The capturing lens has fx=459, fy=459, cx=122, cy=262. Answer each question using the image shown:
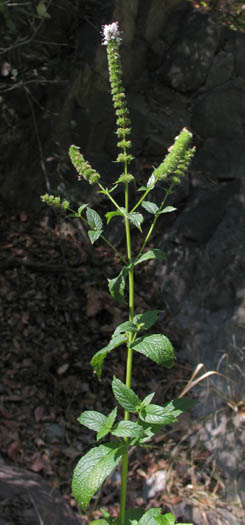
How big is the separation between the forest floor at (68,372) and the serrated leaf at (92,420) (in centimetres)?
130

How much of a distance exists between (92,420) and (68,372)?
6.58 ft

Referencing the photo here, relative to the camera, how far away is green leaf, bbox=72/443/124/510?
1215mm

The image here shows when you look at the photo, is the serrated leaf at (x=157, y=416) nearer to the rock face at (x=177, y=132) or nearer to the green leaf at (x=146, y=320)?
the green leaf at (x=146, y=320)

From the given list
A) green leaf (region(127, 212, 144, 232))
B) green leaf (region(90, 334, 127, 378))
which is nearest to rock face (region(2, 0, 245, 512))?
green leaf (region(90, 334, 127, 378))

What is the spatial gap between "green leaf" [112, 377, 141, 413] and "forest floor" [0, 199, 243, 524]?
1.38 metres

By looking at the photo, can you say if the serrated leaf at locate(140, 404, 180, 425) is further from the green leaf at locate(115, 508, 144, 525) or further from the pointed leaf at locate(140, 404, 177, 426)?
the green leaf at locate(115, 508, 144, 525)

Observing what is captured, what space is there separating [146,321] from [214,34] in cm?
418

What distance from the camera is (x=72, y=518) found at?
234 cm

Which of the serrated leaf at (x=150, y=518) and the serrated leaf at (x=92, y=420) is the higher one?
the serrated leaf at (x=92, y=420)

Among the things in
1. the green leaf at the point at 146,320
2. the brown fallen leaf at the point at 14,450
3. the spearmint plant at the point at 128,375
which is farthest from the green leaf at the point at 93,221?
the brown fallen leaf at the point at 14,450

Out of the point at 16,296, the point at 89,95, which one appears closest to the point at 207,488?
the point at 16,296

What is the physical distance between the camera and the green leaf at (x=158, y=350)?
1227 millimetres

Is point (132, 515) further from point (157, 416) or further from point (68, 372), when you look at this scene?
point (68, 372)

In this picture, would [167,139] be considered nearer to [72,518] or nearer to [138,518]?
[72,518]
